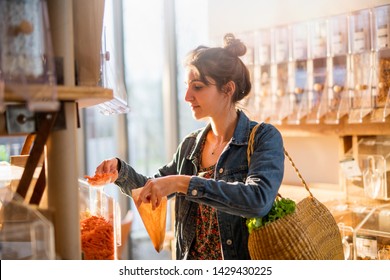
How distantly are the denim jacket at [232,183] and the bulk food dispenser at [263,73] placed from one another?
3.73ft

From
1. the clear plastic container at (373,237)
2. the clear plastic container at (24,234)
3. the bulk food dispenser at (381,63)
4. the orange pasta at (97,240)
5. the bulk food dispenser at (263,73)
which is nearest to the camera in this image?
the clear plastic container at (24,234)

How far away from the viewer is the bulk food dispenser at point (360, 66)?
7.52ft

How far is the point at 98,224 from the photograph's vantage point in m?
1.17

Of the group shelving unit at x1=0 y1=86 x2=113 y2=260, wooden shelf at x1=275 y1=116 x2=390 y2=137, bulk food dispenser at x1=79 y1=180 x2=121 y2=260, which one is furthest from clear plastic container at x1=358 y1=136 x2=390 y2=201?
shelving unit at x1=0 y1=86 x2=113 y2=260

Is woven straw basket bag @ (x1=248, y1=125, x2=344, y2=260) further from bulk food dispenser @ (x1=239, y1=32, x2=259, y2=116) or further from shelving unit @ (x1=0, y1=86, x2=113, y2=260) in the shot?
bulk food dispenser @ (x1=239, y1=32, x2=259, y2=116)

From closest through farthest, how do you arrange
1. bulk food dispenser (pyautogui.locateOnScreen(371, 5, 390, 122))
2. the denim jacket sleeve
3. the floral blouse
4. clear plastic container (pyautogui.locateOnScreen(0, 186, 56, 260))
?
1. clear plastic container (pyautogui.locateOnScreen(0, 186, 56, 260))
2. the denim jacket sleeve
3. the floral blouse
4. bulk food dispenser (pyautogui.locateOnScreen(371, 5, 390, 122))

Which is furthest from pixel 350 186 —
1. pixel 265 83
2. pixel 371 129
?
pixel 265 83

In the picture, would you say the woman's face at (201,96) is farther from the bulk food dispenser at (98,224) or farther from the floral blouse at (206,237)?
the bulk food dispenser at (98,224)

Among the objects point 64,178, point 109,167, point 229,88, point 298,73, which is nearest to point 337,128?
point 298,73

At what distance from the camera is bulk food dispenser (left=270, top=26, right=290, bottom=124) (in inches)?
104

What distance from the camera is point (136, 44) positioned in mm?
3811

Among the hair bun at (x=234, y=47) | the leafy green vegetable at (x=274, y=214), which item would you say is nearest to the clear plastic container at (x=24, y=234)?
the leafy green vegetable at (x=274, y=214)

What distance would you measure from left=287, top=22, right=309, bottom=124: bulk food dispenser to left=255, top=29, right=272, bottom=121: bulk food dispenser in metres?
0.13
